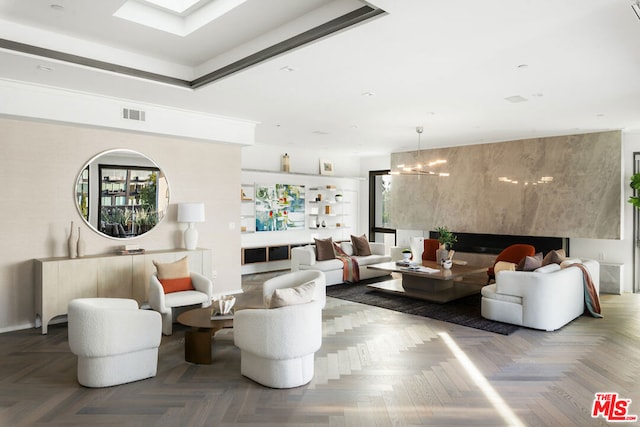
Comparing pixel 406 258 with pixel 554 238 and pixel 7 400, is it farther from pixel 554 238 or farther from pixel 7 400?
pixel 7 400

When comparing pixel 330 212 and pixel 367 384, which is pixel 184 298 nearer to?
pixel 367 384

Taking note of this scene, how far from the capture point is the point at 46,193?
5.48 m

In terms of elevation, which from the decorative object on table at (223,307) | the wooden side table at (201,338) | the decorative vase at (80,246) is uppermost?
the decorative vase at (80,246)

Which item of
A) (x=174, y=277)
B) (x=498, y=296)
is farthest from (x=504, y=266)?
(x=174, y=277)

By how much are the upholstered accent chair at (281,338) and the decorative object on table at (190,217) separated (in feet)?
10.0

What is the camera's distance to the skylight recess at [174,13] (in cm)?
388

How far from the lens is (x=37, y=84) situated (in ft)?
16.5

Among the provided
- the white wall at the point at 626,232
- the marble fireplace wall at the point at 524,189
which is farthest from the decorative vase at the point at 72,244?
the white wall at the point at 626,232

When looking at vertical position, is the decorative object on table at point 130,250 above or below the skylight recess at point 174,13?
below

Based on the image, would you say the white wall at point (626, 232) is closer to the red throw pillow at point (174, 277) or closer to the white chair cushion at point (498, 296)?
the white chair cushion at point (498, 296)

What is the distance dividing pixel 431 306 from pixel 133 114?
16.4 ft

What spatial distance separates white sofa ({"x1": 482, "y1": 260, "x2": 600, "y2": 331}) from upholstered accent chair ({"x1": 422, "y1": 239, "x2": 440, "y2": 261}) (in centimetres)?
298

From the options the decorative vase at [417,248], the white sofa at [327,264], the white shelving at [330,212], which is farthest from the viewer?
the white shelving at [330,212]

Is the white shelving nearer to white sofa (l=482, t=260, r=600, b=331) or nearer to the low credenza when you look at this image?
the low credenza
